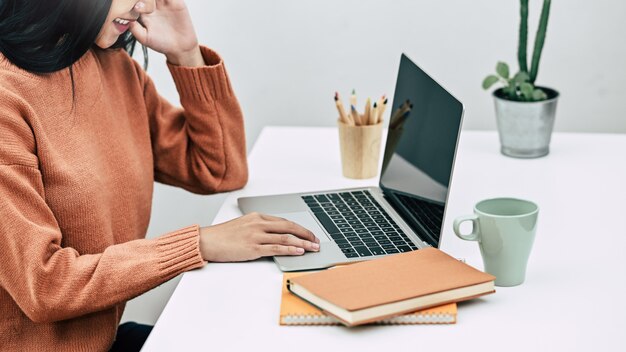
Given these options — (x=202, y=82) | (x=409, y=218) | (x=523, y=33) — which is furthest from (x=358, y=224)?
(x=523, y=33)

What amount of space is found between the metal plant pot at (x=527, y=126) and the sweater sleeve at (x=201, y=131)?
0.51m

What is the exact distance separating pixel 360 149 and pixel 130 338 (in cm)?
51

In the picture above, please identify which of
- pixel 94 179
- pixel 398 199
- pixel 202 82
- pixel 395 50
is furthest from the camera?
pixel 395 50

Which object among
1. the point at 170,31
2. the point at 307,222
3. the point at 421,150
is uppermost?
the point at 170,31

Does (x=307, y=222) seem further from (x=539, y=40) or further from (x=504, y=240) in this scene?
(x=539, y=40)

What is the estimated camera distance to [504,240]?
1019 millimetres

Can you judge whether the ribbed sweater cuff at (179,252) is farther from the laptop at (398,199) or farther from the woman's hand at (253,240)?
the laptop at (398,199)

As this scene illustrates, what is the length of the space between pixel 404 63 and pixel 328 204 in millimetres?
276

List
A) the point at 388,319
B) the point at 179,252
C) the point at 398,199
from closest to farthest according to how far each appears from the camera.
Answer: the point at 388,319
the point at 179,252
the point at 398,199

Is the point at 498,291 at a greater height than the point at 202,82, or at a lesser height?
lesser

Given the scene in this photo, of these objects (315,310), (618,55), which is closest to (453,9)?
(618,55)

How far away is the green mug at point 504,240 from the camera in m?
1.01

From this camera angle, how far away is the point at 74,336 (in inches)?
44.4

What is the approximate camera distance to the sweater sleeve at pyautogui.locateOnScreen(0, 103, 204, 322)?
101 centimetres
